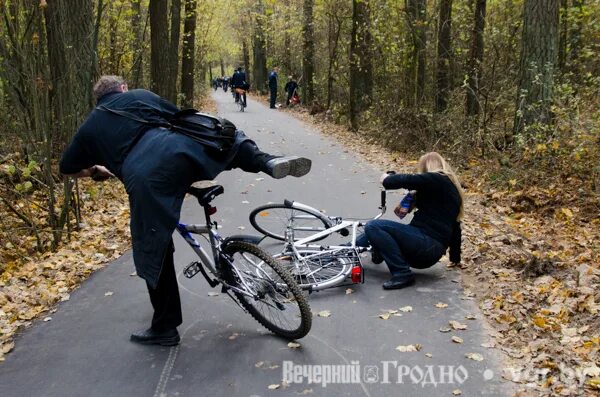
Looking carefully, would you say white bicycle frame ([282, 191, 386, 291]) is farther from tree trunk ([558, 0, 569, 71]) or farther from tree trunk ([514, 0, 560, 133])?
tree trunk ([558, 0, 569, 71])

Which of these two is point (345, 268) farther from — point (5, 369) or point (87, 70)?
point (87, 70)

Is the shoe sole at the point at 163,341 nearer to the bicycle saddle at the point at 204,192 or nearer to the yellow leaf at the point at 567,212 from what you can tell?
the bicycle saddle at the point at 204,192

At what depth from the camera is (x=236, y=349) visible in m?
4.56

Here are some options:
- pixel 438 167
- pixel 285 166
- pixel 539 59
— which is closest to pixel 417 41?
pixel 539 59

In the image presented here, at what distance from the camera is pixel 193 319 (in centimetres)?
A: 516

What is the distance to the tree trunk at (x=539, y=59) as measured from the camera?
9875 mm

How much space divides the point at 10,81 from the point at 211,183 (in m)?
4.93

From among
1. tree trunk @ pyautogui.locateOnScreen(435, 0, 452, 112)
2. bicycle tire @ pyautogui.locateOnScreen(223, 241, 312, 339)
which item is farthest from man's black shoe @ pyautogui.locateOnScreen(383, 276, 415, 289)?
tree trunk @ pyautogui.locateOnScreen(435, 0, 452, 112)

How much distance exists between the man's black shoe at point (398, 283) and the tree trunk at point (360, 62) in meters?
13.2

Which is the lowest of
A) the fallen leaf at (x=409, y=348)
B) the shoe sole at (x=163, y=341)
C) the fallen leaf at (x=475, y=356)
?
the shoe sole at (x=163, y=341)

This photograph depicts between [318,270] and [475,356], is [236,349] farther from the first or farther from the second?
[475,356]

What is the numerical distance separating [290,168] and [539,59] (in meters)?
7.60

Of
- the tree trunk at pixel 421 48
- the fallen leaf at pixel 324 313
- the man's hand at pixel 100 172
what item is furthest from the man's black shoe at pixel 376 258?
the tree trunk at pixel 421 48

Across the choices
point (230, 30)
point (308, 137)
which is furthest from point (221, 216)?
point (230, 30)
